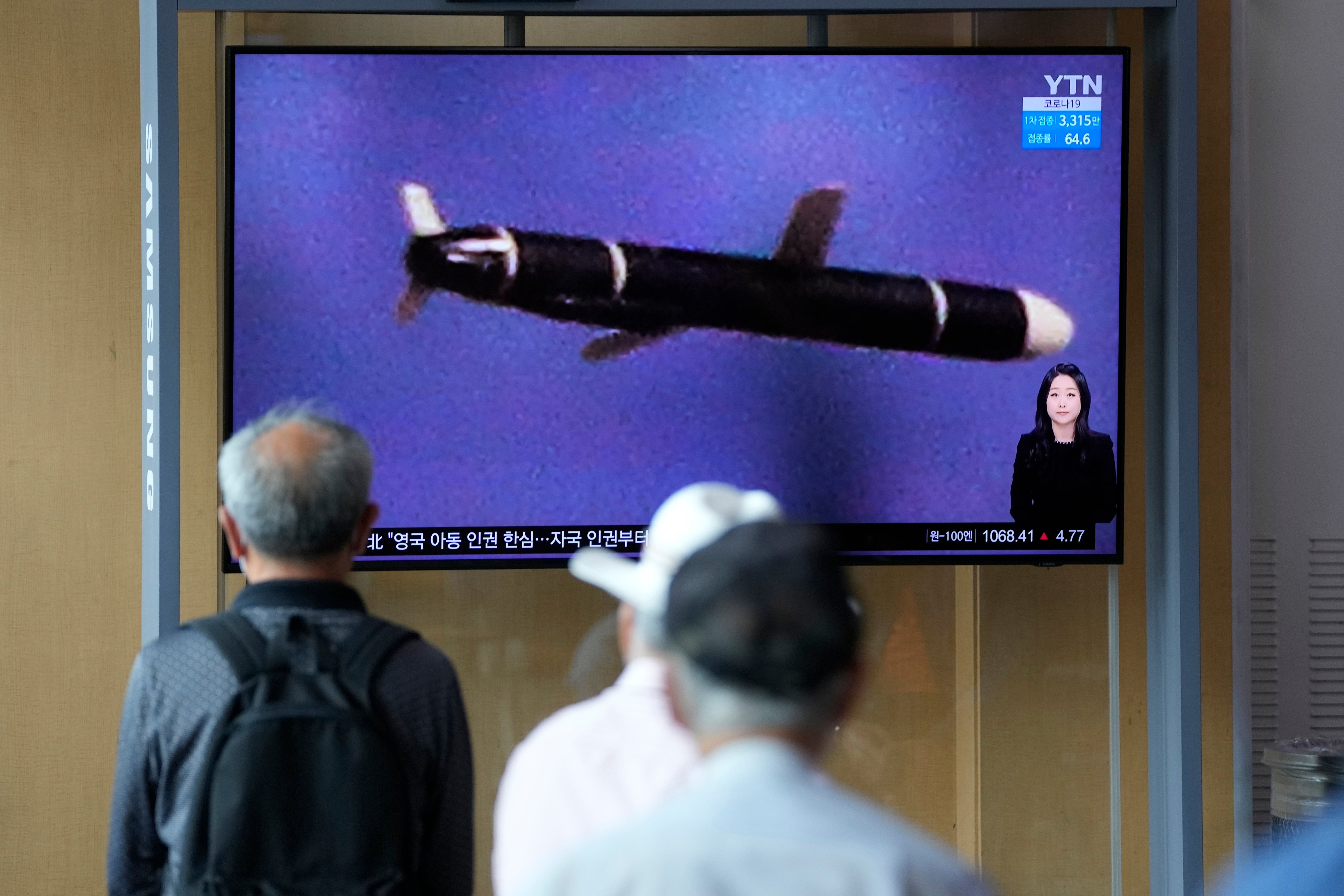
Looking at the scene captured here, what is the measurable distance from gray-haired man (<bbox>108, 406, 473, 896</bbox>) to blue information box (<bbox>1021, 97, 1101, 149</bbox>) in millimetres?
2374

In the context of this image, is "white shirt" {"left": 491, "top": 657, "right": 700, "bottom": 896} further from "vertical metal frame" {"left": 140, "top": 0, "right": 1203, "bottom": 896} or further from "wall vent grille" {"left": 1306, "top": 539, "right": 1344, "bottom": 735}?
"wall vent grille" {"left": 1306, "top": 539, "right": 1344, "bottom": 735}

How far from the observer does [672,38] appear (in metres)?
4.19

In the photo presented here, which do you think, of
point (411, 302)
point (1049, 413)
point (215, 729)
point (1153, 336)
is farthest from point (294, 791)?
point (1153, 336)

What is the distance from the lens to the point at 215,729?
1936mm

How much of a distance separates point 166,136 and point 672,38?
4.59 ft

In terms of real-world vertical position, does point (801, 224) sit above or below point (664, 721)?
above

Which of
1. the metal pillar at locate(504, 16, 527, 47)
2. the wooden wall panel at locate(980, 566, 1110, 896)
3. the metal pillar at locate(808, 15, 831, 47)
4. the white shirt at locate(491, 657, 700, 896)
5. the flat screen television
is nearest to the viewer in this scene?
the white shirt at locate(491, 657, 700, 896)

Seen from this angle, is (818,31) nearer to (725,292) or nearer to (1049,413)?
(725,292)

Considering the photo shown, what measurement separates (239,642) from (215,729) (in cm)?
11

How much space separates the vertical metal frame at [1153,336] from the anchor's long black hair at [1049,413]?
0.20 m

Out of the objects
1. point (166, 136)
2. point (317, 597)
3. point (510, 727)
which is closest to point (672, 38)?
point (166, 136)

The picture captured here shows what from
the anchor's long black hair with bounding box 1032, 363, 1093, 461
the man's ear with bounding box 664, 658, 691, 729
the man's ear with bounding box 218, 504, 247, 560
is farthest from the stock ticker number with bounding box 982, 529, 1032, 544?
the man's ear with bounding box 664, 658, 691, 729

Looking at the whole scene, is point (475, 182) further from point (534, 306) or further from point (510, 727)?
point (510, 727)

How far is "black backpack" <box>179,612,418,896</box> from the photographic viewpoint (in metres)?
1.91
